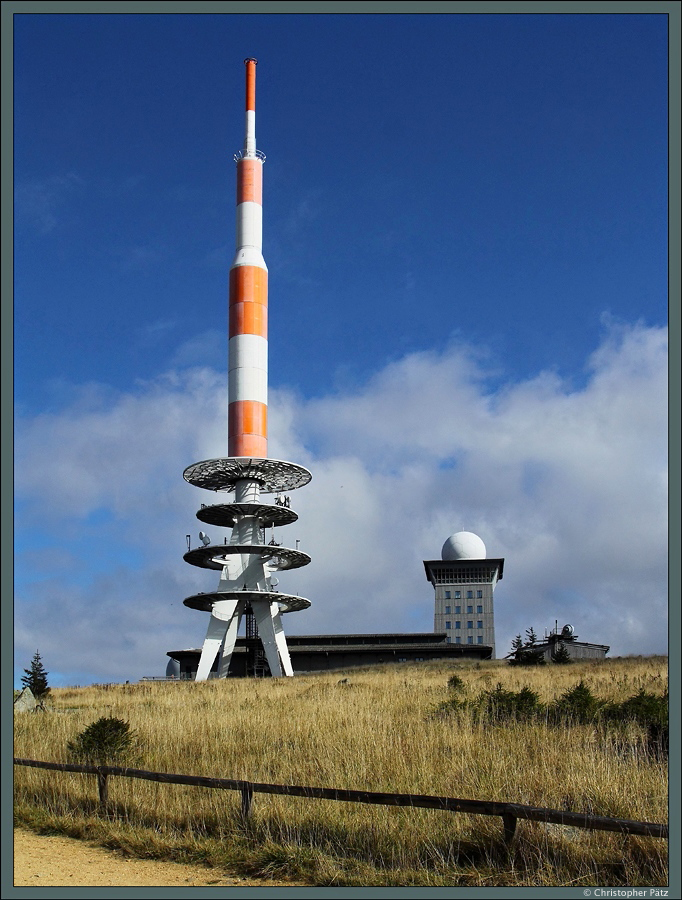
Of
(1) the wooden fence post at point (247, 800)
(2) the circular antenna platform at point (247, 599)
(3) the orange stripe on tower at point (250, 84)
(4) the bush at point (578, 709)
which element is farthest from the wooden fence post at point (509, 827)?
(3) the orange stripe on tower at point (250, 84)

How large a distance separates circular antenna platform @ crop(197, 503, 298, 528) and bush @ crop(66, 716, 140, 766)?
145 feet

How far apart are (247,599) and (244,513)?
647 centimetres

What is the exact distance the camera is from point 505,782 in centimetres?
1071

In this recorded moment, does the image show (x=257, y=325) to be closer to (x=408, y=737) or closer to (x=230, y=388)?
(x=230, y=388)

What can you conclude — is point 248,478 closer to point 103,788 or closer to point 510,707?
point 510,707

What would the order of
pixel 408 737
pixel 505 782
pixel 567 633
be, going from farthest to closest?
pixel 567 633 → pixel 408 737 → pixel 505 782

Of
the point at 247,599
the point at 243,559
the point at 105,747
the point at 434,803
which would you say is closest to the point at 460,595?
the point at 247,599

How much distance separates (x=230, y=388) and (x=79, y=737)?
1748 inches

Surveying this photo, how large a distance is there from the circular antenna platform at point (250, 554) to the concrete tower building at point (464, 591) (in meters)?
39.5

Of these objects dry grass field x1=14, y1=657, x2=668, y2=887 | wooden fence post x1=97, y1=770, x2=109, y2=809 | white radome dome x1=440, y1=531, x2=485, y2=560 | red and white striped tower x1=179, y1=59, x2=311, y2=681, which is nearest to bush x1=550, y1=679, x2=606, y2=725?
dry grass field x1=14, y1=657, x2=668, y2=887

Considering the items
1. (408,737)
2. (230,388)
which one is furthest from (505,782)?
(230,388)

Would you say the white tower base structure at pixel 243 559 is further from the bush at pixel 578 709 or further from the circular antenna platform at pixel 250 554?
the bush at pixel 578 709

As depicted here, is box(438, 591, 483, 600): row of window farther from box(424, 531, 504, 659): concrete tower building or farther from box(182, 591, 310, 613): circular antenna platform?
box(182, 591, 310, 613): circular antenna platform

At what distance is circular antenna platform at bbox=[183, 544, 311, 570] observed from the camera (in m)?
59.9
